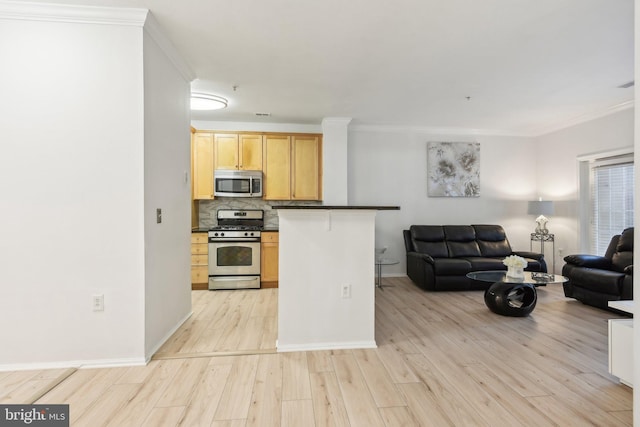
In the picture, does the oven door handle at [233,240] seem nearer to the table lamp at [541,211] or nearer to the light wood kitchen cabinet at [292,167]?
the light wood kitchen cabinet at [292,167]

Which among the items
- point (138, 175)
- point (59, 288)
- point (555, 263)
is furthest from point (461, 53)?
point (555, 263)

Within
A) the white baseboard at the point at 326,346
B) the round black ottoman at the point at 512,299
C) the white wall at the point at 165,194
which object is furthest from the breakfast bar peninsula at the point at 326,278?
the round black ottoman at the point at 512,299

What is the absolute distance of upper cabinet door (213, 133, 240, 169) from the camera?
16.1ft

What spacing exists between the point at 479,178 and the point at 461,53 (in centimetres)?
333

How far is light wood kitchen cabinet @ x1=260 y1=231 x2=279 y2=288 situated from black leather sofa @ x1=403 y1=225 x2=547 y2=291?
225cm

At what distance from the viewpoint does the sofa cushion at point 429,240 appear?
4.98m

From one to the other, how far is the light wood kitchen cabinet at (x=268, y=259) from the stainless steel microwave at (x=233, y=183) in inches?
30.3

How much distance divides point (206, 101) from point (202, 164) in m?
1.24

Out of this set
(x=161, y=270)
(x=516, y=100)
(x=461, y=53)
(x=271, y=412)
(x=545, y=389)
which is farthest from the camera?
(x=516, y=100)

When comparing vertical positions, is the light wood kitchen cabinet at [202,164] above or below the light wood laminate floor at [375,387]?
above

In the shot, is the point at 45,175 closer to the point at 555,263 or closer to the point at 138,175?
the point at 138,175

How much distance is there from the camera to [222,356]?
97.3 inches

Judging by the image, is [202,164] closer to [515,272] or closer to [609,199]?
[515,272]

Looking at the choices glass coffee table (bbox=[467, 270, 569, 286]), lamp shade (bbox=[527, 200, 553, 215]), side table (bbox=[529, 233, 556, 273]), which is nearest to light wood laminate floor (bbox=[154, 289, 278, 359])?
glass coffee table (bbox=[467, 270, 569, 286])
